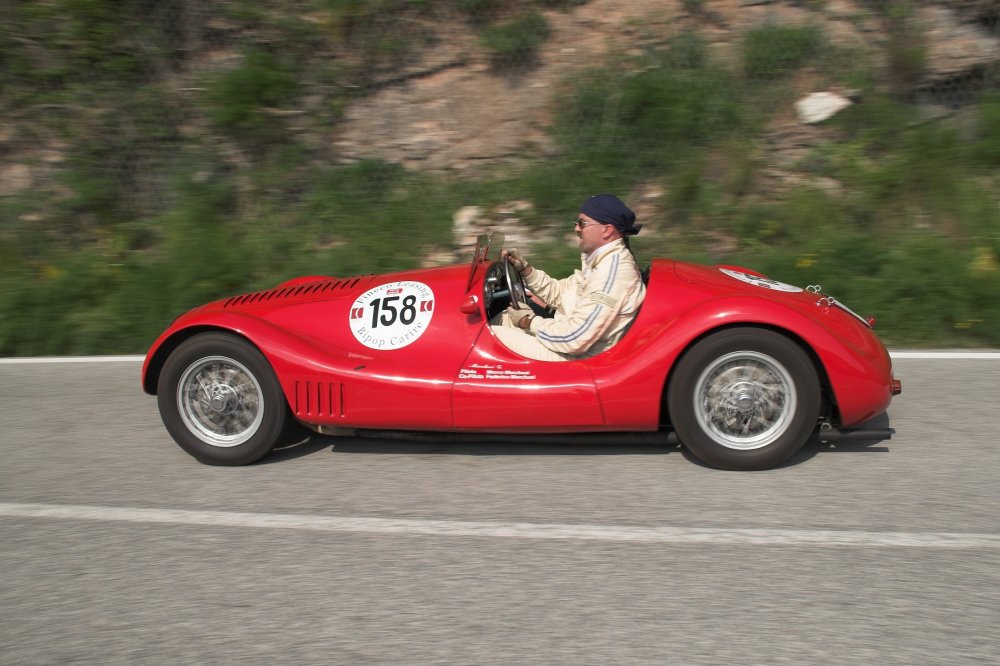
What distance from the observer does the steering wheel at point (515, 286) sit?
4684 mm

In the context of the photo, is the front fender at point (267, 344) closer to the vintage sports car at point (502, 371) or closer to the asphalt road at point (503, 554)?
the vintage sports car at point (502, 371)

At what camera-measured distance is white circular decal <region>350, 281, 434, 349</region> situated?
177 inches

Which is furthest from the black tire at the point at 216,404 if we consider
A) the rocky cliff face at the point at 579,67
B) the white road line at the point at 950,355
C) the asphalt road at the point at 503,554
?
the rocky cliff face at the point at 579,67

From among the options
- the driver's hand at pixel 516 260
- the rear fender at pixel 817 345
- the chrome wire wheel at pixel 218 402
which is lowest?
the chrome wire wheel at pixel 218 402

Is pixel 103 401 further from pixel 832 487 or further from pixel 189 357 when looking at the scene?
pixel 832 487

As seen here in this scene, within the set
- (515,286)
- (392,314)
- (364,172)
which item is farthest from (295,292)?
(364,172)

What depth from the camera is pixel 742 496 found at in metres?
3.99

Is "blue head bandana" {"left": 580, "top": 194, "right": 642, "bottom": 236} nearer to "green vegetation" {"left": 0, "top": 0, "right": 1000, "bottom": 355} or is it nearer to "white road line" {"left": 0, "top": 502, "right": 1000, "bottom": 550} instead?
"white road line" {"left": 0, "top": 502, "right": 1000, "bottom": 550}

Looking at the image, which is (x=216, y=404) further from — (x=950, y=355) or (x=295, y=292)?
(x=950, y=355)

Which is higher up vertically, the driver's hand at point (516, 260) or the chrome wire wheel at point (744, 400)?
the driver's hand at point (516, 260)

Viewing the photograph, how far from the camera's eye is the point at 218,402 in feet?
15.1

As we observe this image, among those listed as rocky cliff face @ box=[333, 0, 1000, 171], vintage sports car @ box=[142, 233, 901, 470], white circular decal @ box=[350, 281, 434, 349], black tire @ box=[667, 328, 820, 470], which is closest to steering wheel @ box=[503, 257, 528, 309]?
vintage sports car @ box=[142, 233, 901, 470]

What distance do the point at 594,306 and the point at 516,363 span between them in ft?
1.46

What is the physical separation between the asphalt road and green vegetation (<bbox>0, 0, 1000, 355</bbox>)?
2.72 meters
